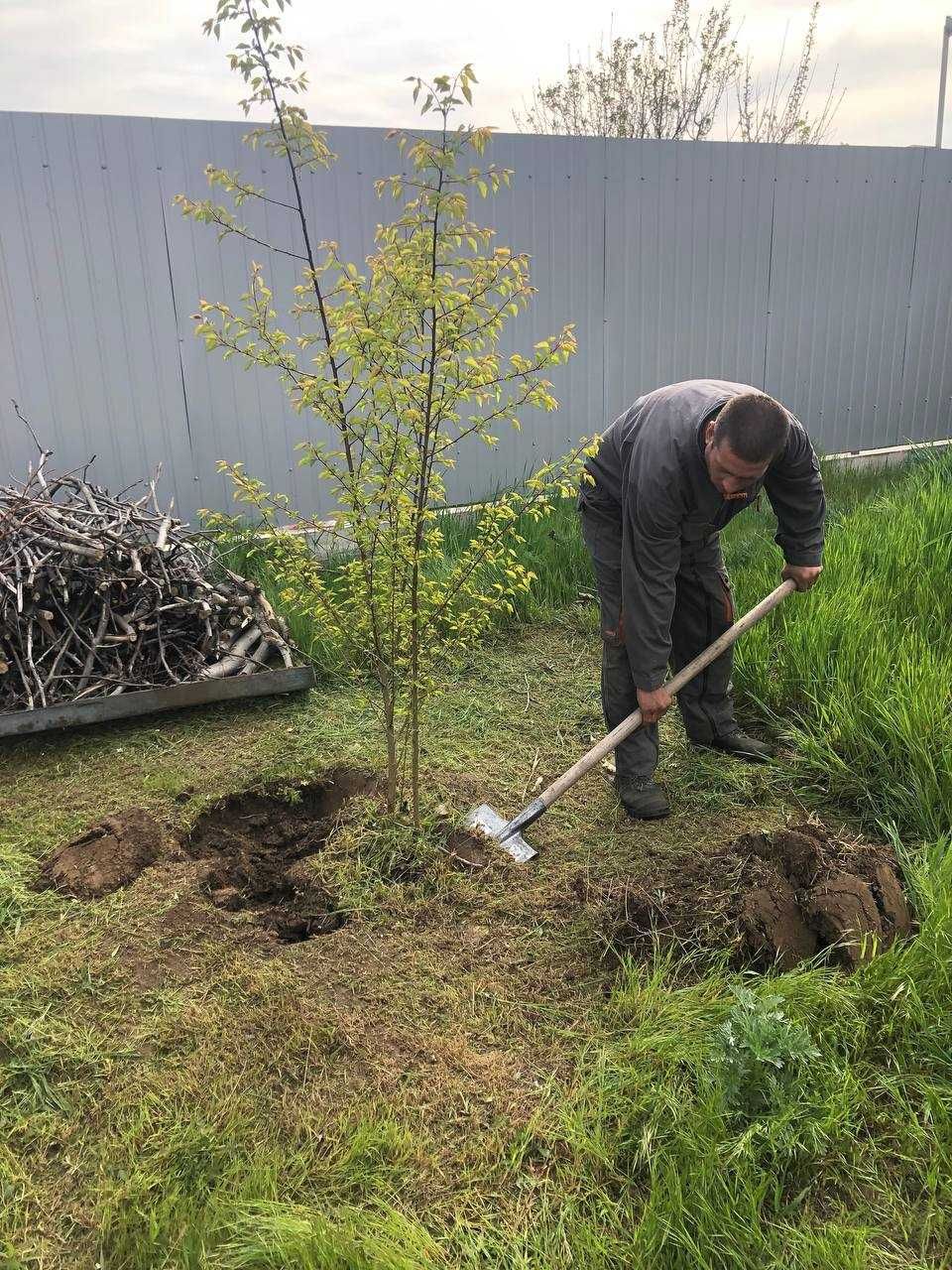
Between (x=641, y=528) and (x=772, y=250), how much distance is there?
18.5ft

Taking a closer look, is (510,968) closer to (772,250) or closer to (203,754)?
(203,754)

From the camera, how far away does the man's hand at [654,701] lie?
9.53 ft

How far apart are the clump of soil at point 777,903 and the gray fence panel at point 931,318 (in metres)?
6.89

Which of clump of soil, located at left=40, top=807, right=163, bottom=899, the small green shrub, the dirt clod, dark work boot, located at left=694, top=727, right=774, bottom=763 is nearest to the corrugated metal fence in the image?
clump of soil, located at left=40, top=807, right=163, bottom=899

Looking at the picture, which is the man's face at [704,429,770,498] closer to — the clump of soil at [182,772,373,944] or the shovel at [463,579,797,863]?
the shovel at [463,579,797,863]

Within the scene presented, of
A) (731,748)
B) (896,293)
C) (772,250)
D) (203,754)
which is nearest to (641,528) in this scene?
(731,748)

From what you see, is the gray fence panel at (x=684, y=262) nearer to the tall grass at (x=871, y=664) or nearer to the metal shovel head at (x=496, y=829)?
the tall grass at (x=871, y=664)

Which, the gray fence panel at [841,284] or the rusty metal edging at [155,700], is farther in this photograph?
the gray fence panel at [841,284]

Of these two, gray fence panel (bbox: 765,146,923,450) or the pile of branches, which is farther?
gray fence panel (bbox: 765,146,923,450)

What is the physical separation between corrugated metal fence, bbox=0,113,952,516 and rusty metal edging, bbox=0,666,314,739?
2141 millimetres

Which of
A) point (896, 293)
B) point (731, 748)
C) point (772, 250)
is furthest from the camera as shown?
point (896, 293)

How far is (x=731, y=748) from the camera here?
3590mm

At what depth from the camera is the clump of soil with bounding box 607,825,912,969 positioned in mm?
2332

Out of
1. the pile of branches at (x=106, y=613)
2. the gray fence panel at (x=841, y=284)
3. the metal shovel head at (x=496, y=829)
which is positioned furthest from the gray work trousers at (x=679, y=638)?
the gray fence panel at (x=841, y=284)
